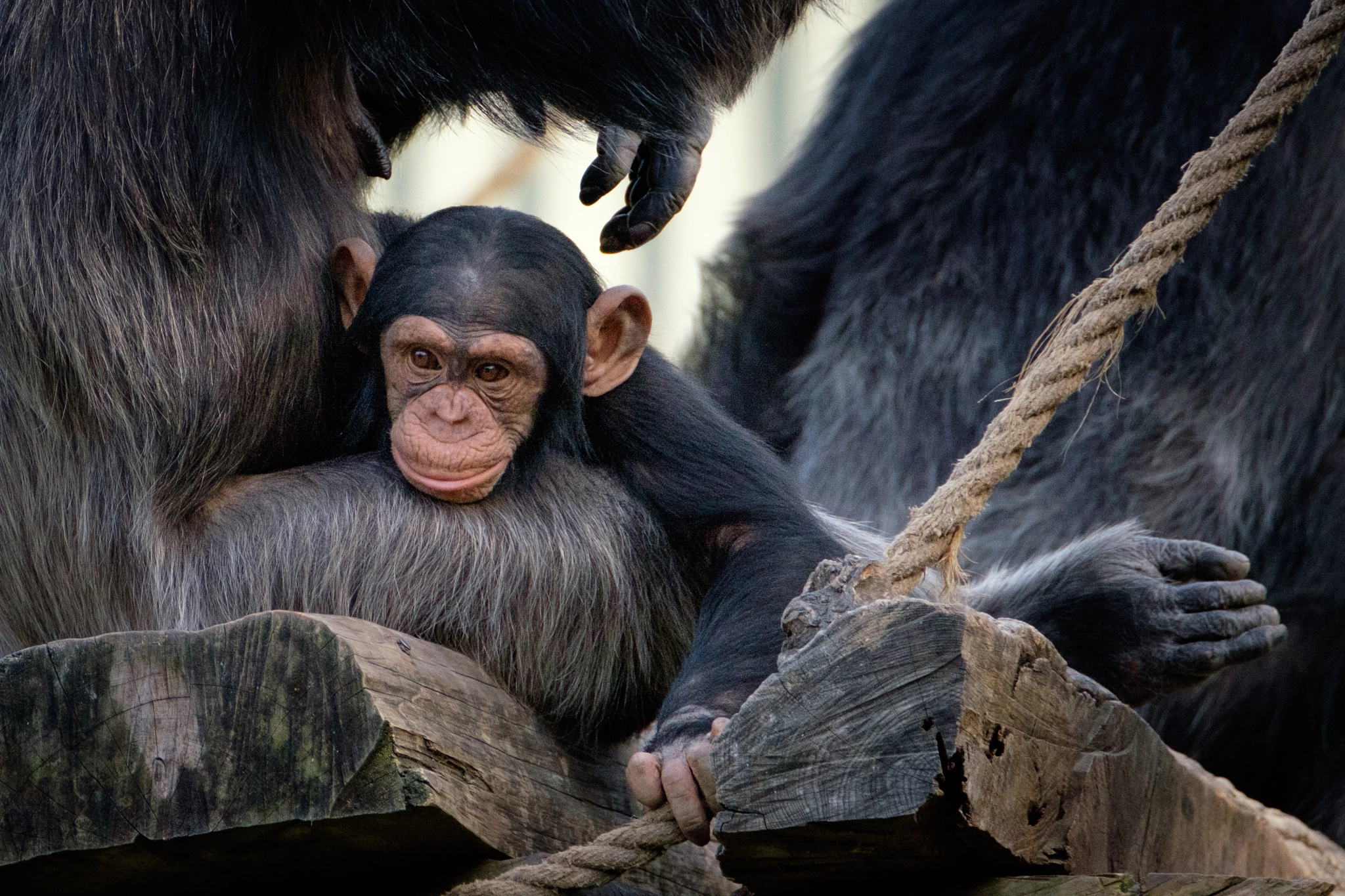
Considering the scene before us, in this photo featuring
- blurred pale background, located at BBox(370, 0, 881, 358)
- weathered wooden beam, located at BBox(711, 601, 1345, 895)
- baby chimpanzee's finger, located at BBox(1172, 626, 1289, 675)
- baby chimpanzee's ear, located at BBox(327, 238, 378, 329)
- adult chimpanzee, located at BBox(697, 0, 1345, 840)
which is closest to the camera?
weathered wooden beam, located at BBox(711, 601, 1345, 895)

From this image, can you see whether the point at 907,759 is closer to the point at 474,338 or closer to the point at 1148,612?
the point at 474,338

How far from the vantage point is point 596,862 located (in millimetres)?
1190

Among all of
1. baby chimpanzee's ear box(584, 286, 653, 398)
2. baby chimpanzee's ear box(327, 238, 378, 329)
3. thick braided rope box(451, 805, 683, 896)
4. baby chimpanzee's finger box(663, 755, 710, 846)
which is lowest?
thick braided rope box(451, 805, 683, 896)

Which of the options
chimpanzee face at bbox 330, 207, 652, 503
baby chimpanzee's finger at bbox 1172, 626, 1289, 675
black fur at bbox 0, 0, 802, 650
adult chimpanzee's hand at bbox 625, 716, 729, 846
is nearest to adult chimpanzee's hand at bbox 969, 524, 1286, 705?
baby chimpanzee's finger at bbox 1172, 626, 1289, 675

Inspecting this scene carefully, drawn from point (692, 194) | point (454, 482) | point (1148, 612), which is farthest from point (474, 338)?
point (692, 194)

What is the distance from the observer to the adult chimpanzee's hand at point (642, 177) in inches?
75.7

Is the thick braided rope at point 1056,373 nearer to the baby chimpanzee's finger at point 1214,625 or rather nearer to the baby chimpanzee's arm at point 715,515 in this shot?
the baby chimpanzee's arm at point 715,515

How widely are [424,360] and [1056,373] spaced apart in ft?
2.25

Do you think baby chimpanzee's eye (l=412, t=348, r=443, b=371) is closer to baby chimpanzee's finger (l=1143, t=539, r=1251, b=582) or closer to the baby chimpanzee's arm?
the baby chimpanzee's arm

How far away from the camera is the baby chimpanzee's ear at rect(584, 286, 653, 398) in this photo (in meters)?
Answer: 1.80

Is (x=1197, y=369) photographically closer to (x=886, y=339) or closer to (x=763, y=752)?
(x=886, y=339)

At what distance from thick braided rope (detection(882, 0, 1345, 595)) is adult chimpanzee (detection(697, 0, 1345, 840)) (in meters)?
1.44

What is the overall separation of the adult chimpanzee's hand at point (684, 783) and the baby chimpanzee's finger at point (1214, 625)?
1.04 metres

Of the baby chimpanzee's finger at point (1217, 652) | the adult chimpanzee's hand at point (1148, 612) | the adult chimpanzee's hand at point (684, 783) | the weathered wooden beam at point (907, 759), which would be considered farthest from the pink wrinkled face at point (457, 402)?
the baby chimpanzee's finger at point (1217, 652)
